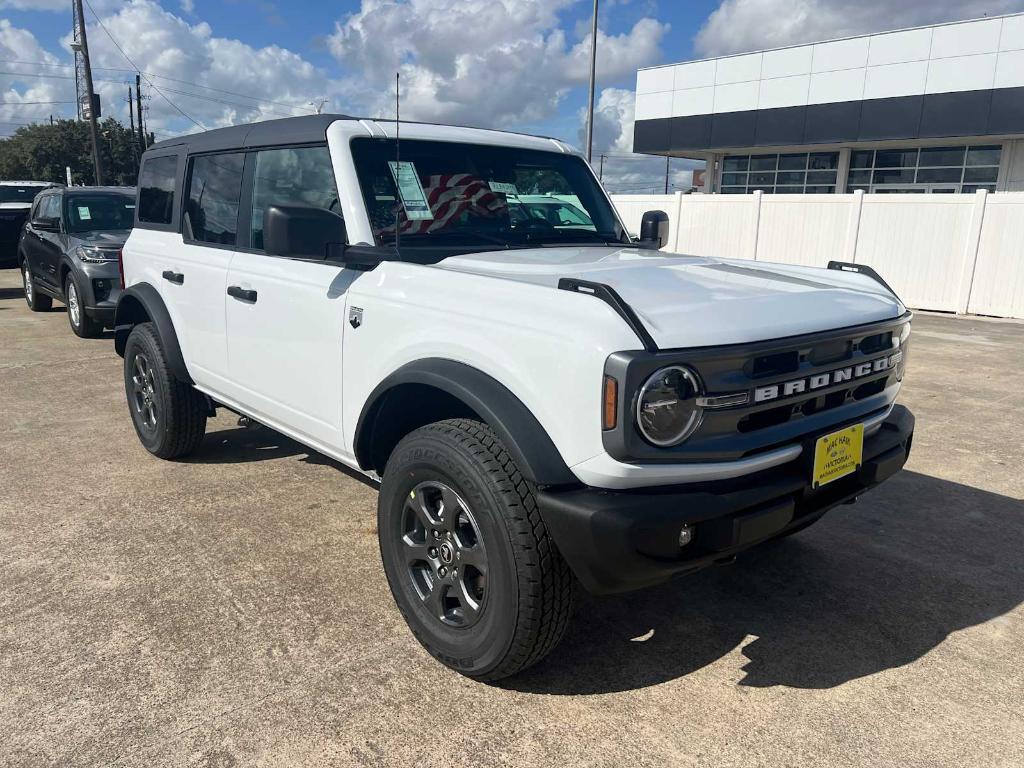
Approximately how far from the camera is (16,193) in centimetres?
1513

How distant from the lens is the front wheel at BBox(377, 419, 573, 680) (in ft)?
7.64

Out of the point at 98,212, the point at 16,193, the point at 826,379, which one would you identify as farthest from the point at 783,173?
the point at 826,379

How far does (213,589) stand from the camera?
10.7 feet

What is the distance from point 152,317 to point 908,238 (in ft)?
43.4

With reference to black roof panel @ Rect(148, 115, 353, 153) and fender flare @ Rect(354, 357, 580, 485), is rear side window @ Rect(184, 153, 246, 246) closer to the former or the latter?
black roof panel @ Rect(148, 115, 353, 153)

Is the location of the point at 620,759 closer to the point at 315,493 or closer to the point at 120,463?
the point at 315,493

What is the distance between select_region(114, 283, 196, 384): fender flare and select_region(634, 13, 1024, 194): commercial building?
904 inches

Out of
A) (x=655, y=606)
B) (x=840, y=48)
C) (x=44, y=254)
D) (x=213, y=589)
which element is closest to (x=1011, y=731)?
(x=655, y=606)

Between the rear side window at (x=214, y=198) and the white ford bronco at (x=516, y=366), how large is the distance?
0.02 m

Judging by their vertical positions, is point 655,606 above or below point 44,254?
below

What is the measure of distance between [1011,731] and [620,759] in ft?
4.15

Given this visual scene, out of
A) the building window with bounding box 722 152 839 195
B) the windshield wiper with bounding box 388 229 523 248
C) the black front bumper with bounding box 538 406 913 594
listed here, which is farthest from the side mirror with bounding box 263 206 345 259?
the building window with bounding box 722 152 839 195

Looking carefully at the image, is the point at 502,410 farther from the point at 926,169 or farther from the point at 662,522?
the point at 926,169

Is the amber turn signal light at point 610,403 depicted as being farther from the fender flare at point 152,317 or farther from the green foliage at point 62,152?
the green foliage at point 62,152
